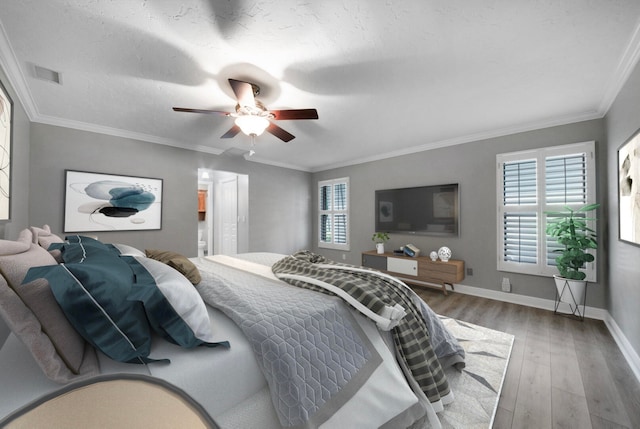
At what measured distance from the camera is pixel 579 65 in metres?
2.12

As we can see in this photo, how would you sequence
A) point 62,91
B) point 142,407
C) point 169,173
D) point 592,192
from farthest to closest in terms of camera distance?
1. point 169,173
2. point 592,192
3. point 62,91
4. point 142,407

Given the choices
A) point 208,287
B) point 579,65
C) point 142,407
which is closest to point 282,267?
point 208,287

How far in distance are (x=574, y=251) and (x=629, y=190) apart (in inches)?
36.5

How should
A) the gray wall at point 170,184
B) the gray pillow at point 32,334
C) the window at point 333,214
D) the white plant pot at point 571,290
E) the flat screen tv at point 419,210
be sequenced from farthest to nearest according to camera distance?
the window at point 333,214
the flat screen tv at point 419,210
the gray wall at point 170,184
the white plant pot at point 571,290
the gray pillow at point 32,334

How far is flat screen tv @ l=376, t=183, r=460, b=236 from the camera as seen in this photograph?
399 centimetres

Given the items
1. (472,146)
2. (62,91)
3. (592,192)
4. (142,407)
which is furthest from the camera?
(472,146)

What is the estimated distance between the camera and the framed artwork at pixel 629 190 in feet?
6.43

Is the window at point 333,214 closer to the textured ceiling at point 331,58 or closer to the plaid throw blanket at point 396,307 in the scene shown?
the textured ceiling at point 331,58

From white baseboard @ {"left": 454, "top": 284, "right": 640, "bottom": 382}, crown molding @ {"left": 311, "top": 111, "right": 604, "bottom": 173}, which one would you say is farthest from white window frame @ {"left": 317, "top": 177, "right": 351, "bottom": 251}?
white baseboard @ {"left": 454, "top": 284, "right": 640, "bottom": 382}

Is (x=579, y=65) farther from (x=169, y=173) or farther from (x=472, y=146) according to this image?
(x=169, y=173)

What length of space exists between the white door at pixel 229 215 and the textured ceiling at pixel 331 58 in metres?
2.29

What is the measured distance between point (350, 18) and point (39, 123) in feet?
12.3

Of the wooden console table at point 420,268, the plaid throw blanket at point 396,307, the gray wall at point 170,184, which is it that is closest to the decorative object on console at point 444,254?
the wooden console table at point 420,268

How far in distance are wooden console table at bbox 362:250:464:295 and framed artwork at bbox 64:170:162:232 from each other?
3.46 metres
